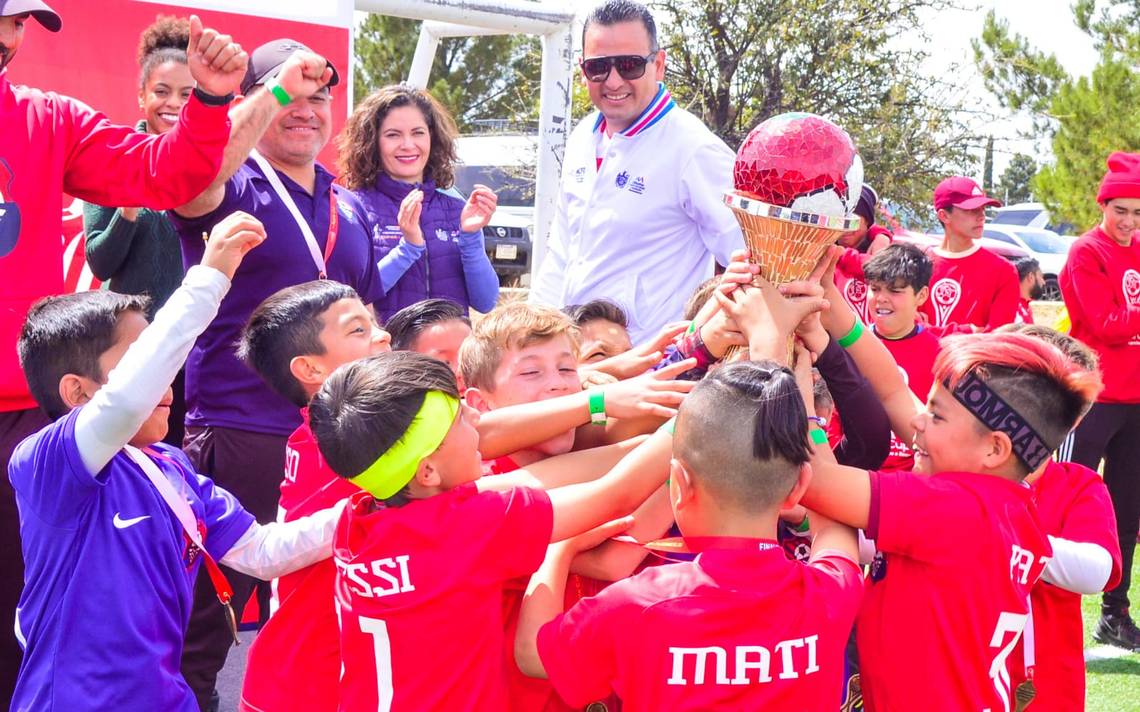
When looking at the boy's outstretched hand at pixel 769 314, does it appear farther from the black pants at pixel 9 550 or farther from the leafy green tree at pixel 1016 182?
the leafy green tree at pixel 1016 182

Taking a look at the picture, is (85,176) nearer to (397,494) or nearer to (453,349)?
(453,349)

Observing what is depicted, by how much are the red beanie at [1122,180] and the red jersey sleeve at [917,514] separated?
3820 millimetres

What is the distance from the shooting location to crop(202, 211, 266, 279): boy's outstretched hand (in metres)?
2.55

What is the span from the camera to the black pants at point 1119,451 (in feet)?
17.7

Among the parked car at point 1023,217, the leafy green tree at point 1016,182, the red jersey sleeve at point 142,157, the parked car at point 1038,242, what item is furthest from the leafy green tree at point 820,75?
the leafy green tree at point 1016,182

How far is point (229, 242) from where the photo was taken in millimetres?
2543

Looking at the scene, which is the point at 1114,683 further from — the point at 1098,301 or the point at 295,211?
the point at 295,211

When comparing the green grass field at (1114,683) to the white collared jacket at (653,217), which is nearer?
the white collared jacket at (653,217)

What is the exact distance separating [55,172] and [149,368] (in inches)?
39.3

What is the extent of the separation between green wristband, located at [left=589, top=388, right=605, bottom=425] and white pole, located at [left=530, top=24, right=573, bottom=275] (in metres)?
4.54

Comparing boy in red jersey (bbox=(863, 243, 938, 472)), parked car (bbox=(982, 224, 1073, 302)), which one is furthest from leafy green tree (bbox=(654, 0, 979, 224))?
parked car (bbox=(982, 224, 1073, 302))

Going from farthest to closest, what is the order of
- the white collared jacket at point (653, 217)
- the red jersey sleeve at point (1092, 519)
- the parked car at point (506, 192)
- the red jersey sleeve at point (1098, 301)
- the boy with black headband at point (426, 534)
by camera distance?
the parked car at point (506, 192)
the red jersey sleeve at point (1098, 301)
the white collared jacket at point (653, 217)
the red jersey sleeve at point (1092, 519)
the boy with black headband at point (426, 534)

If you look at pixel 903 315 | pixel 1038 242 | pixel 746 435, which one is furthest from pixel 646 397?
pixel 1038 242

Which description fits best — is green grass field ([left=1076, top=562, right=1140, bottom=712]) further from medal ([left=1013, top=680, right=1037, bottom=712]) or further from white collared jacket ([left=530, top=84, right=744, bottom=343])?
white collared jacket ([left=530, top=84, right=744, bottom=343])
